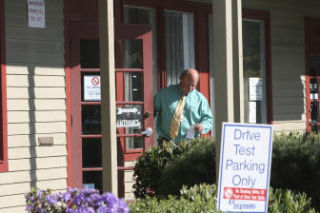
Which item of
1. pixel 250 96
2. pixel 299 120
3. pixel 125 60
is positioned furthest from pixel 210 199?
pixel 299 120

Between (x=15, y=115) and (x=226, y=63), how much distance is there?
2.89 meters

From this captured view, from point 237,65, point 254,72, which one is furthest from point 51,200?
point 254,72

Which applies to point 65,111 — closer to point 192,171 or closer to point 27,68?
point 27,68

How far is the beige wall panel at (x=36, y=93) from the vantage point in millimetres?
7533

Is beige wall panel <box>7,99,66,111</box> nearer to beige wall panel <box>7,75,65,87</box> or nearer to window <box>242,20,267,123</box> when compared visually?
beige wall panel <box>7,75,65,87</box>

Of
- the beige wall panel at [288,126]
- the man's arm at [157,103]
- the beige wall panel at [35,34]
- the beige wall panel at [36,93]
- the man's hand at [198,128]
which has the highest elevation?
the beige wall panel at [35,34]

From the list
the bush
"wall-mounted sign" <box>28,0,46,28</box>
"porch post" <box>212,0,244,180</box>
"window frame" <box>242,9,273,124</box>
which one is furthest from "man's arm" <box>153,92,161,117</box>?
"window frame" <box>242,9,273,124</box>

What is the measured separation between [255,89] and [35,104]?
436 centimetres

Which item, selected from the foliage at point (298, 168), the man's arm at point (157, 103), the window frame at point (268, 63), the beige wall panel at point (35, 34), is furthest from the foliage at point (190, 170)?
the window frame at point (268, 63)

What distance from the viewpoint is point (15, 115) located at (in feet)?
24.7

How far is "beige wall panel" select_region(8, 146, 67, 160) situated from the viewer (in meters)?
7.52

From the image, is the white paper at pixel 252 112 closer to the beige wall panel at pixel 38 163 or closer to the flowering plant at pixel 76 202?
the beige wall panel at pixel 38 163

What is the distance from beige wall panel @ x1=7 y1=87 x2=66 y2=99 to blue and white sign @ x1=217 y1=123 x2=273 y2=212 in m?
3.23

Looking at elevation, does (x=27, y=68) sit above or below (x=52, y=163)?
above
